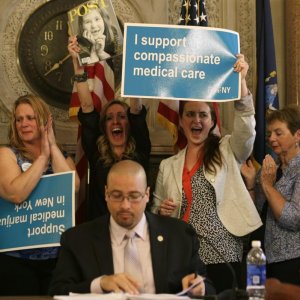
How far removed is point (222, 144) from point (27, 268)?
1326 millimetres

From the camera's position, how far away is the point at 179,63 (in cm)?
428

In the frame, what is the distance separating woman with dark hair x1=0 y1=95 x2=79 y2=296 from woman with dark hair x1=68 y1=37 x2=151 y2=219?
0.22m

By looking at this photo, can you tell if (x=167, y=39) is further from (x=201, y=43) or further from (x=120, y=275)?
(x=120, y=275)

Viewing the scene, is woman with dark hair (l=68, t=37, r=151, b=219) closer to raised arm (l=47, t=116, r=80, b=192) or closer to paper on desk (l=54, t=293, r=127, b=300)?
raised arm (l=47, t=116, r=80, b=192)

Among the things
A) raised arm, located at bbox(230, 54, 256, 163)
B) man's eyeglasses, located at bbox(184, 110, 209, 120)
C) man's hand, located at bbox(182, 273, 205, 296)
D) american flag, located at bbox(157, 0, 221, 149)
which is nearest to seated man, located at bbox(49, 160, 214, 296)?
man's hand, located at bbox(182, 273, 205, 296)

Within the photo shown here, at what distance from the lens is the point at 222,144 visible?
14.5 ft

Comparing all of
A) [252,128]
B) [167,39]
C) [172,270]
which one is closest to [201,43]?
[167,39]

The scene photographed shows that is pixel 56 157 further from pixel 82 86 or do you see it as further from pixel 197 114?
pixel 197 114

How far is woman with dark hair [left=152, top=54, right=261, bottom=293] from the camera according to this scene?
4195 millimetres

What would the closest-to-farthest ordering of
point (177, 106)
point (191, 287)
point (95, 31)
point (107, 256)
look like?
1. point (191, 287)
2. point (107, 256)
3. point (95, 31)
4. point (177, 106)

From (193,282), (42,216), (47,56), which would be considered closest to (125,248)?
(193,282)

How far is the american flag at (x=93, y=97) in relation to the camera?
17.0 feet

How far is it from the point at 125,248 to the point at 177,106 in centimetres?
197

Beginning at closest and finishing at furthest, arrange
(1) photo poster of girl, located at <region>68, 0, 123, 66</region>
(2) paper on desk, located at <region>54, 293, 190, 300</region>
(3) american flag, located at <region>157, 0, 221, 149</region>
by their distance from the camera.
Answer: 1. (2) paper on desk, located at <region>54, 293, 190, 300</region>
2. (1) photo poster of girl, located at <region>68, 0, 123, 66</region>
3. (3) american flag, located at <region>157, 0, 221, 149</region>
